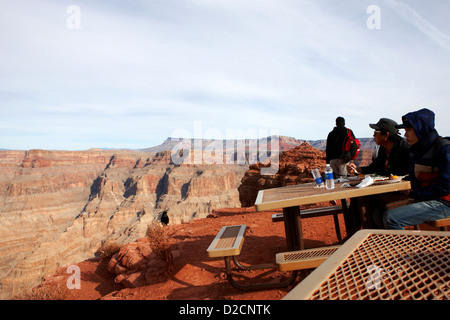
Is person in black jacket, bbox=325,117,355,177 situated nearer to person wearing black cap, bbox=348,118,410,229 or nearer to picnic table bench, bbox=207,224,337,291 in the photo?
person wearing black cap, bbox=348,118,410,229

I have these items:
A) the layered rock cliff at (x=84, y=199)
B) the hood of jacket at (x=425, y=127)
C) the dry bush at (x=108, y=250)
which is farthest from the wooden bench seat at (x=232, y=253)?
the layered rock cliff at (x=84, y=199)

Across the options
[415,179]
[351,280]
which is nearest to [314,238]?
[415,179]

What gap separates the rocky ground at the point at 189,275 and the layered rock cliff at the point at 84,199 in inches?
1808

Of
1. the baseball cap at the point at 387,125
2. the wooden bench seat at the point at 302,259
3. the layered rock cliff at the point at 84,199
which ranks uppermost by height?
the baseball cap at the point at 387,125

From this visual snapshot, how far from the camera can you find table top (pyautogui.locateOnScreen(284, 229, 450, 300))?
1020mm

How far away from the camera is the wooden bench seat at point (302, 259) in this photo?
2.73 meters

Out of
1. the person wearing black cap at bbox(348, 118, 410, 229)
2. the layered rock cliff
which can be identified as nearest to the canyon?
the layered rock cliff

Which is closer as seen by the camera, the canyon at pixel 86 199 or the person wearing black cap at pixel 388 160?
the person wearing black cap at pixel 388 160

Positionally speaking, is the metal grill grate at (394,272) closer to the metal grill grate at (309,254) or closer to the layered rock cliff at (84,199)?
the metal grill grate at (309,254)

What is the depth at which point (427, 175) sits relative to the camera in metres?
2.85

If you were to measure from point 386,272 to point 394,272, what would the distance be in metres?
0.03

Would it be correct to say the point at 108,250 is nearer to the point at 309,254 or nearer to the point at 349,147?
the point at 309,254
